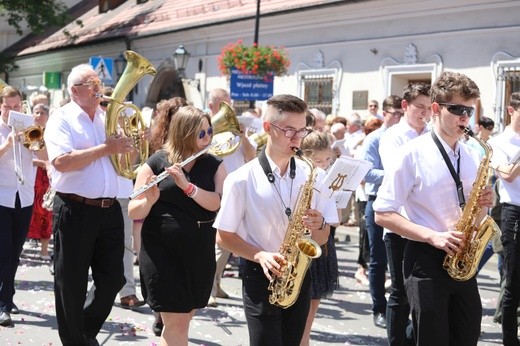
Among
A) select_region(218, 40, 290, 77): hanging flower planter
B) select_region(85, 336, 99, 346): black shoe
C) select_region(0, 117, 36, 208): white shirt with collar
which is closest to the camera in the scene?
select_region(85, 336, 99, 346): black shoe

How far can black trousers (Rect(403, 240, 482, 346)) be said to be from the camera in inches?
199

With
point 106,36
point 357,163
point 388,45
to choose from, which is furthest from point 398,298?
point 106,36

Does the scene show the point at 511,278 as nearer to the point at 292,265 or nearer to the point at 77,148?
the point at 292,265

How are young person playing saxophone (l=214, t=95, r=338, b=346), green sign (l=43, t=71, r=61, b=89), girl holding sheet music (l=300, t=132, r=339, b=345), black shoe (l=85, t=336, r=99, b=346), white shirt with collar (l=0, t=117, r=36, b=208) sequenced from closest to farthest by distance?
young person playing saxophone (l=214, t=95, r=338, b=346) < black shoe (l=85, t=336, r=99, b=346) < girl holding sheet music (l=300, t=132, r=339, b=345) < white shirt with collar (l=0, t=117, r=36, b=208) < green sign (l=43, t=71, r=61, b=89)

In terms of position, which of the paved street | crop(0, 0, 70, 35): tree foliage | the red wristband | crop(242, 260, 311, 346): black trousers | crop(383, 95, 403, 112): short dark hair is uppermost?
crop(0, 0, 70, 35): tree foliage

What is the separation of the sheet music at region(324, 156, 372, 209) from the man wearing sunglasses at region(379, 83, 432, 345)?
266 millimetres

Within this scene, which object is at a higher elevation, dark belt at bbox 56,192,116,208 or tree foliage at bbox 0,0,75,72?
tree foliage at bbox 0,0,75,72

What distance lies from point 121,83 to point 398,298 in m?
2.52

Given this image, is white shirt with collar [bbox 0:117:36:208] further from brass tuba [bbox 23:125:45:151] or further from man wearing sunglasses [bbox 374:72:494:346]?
man wearing sunglasses [bbox 374:72:494:346]

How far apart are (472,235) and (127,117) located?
9.24 feet

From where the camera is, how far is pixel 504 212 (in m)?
7.66

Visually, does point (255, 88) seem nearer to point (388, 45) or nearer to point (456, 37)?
point (388, 45)

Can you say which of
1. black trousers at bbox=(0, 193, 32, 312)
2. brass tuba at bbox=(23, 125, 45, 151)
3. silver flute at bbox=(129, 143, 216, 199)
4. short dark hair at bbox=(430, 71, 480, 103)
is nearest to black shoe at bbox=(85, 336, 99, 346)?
silver flute at bbox=(129, 143, 216, 199)

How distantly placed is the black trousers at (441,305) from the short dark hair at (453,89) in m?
0.81
